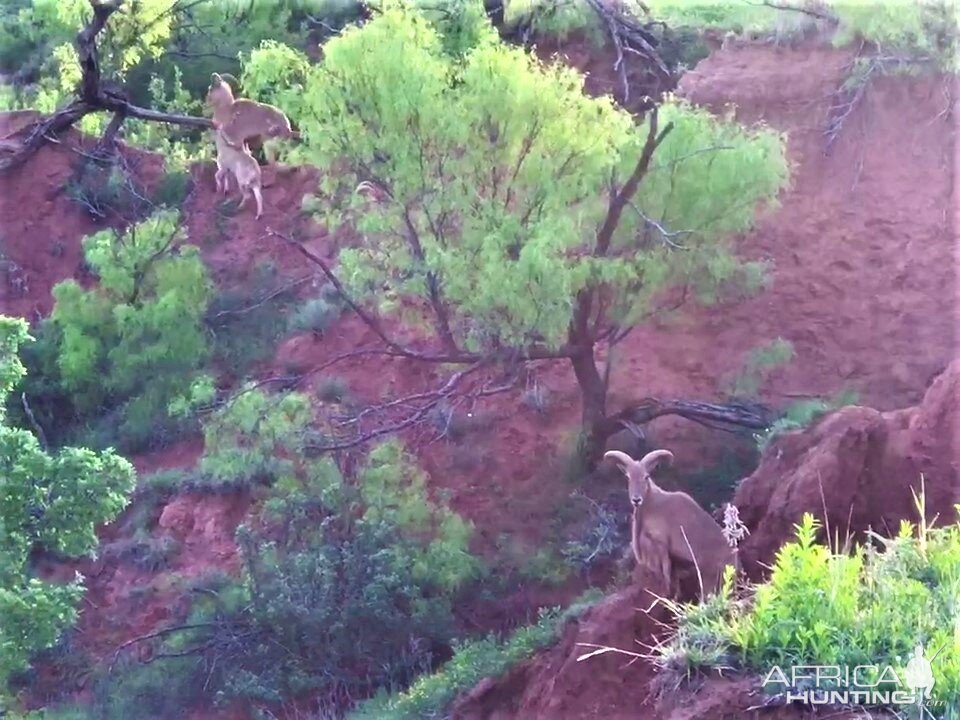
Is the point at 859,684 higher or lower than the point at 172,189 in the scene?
higher

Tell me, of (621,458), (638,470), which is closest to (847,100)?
(621,458)

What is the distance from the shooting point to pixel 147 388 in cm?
1099

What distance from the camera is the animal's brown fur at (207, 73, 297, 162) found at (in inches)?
459

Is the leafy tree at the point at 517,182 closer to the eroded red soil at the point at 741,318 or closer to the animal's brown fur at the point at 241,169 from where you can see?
the eroded red soil at the point at 741,318

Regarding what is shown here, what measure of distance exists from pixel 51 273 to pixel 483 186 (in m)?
4.43

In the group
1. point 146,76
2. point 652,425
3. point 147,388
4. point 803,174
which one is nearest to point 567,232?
point 652,425

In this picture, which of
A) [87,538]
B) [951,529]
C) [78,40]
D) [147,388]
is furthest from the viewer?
[78,40]

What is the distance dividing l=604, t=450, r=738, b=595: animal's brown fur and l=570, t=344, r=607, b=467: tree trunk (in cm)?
105

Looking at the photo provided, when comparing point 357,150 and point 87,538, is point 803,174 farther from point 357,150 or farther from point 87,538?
point 87,538

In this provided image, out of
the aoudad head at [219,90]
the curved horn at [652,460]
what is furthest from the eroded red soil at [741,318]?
the aoudad head at [219,90]

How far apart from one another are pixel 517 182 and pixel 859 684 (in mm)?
4891

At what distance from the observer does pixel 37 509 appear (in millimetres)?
9008

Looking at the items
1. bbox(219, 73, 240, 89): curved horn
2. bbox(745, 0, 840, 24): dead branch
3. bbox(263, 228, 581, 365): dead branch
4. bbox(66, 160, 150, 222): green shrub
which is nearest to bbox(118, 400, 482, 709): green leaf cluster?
bbox(263, 228, 581, 365): dead branch

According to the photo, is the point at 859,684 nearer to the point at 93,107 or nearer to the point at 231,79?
the point at 231,79
